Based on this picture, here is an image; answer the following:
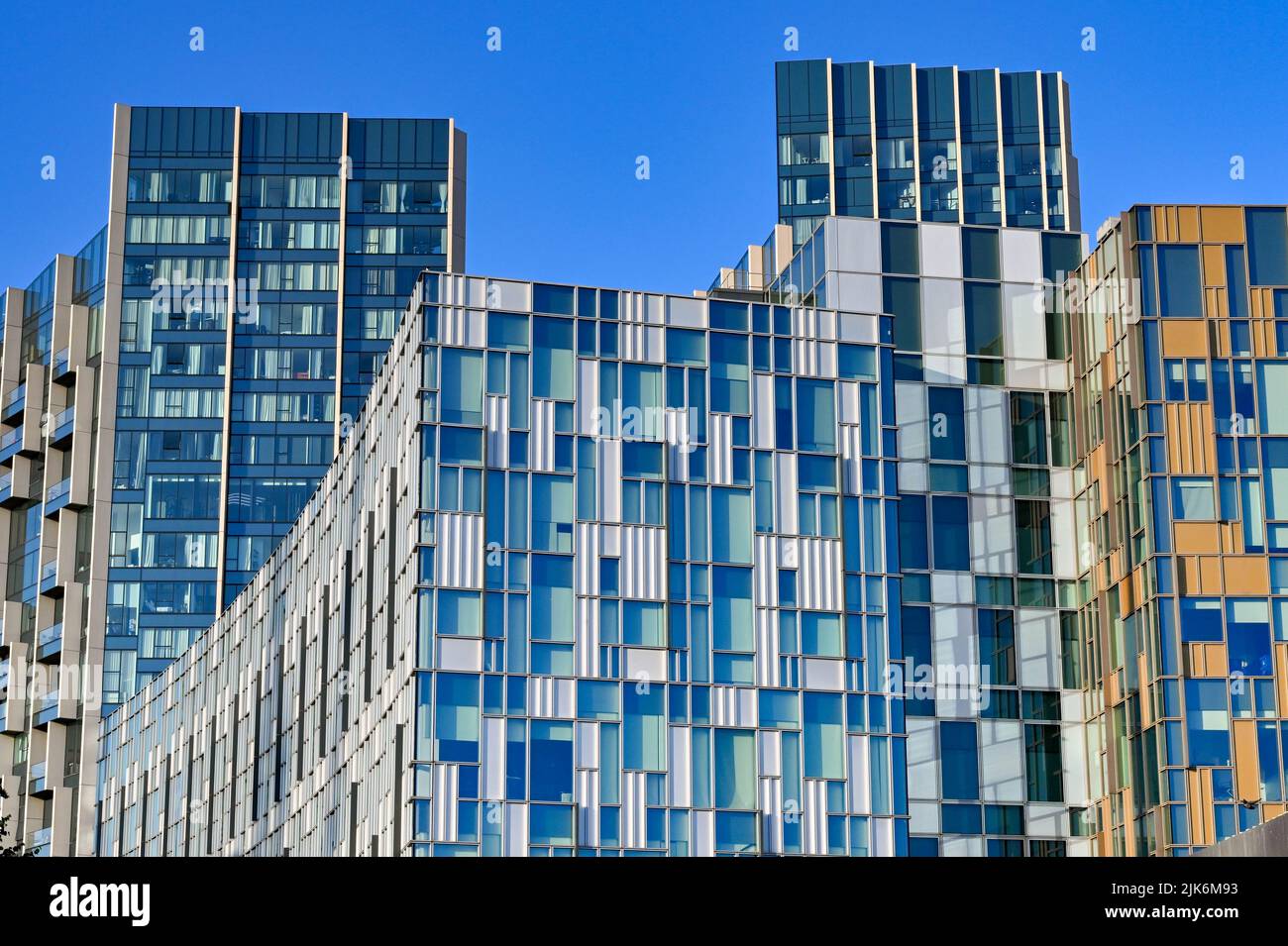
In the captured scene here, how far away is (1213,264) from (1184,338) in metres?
2.70

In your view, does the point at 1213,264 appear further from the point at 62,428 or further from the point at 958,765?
the point at 62,428

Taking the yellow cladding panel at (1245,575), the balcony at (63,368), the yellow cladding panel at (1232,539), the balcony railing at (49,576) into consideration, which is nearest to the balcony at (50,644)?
the balcony railing at (49,576)

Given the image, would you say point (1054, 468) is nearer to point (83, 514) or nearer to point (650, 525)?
point (650, 525)

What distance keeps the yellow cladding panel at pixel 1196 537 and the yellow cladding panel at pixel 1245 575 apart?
1.98ft

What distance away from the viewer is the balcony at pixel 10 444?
150m

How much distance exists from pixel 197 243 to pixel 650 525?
100627 millimetres

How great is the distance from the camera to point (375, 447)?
6906 cm

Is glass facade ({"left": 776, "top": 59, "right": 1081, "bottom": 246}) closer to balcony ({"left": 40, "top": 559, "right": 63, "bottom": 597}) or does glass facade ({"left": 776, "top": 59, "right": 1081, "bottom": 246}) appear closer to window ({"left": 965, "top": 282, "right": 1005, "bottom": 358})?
balcony ({"left": 40, "top": 559, "right": 63, "bottom": 597})

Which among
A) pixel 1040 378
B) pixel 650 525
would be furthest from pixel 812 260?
pixel 650 525

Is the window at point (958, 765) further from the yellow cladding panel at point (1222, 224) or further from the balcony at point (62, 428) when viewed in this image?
the balcony at point (62, 428)

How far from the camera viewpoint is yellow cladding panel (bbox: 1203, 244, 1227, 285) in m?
65.4

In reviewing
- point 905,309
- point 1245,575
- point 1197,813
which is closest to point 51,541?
point 905,309

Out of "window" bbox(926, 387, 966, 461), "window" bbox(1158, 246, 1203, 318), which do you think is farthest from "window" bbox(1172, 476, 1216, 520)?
"window" bbox(926, 387, 966, 461)
